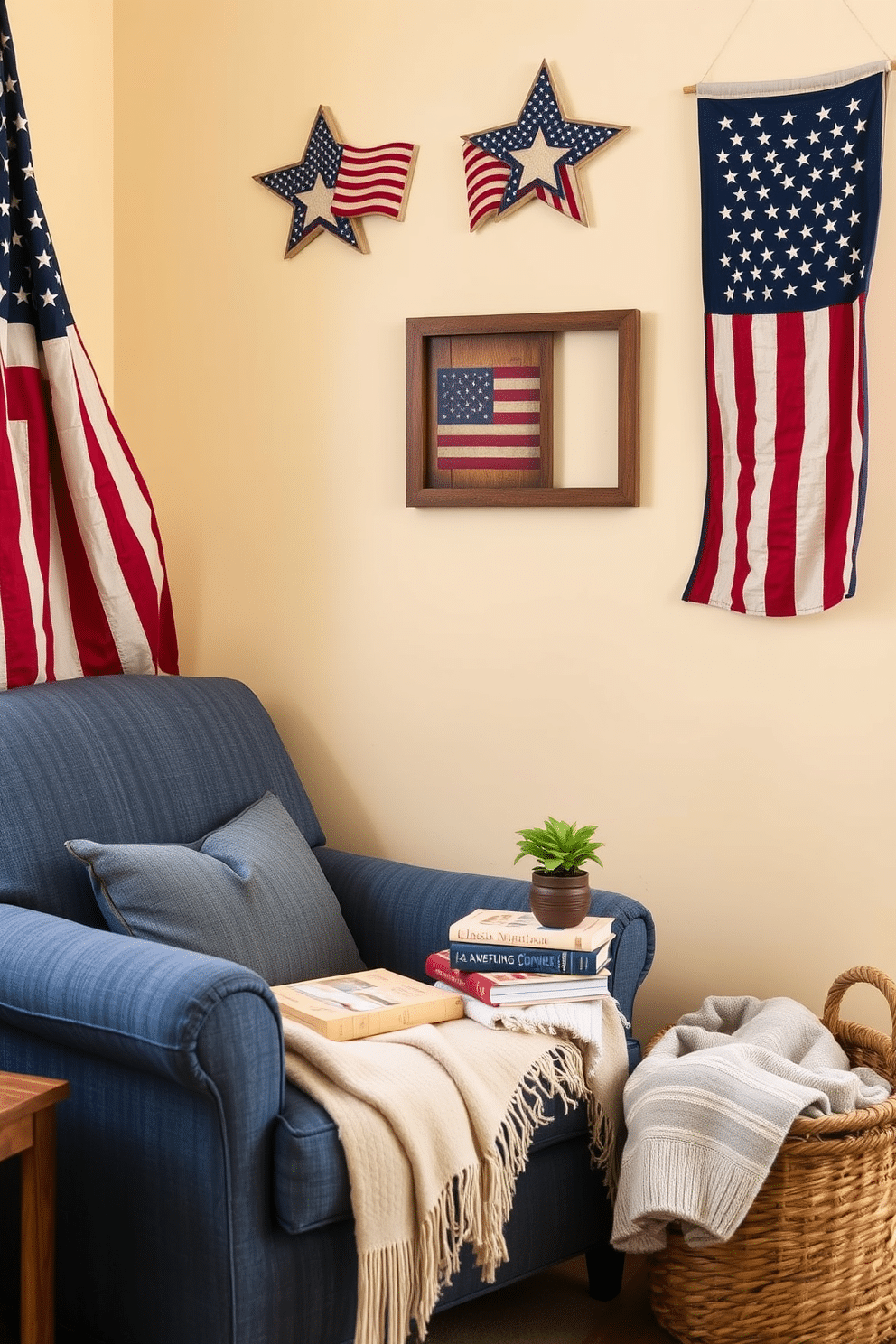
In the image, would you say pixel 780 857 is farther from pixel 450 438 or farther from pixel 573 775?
pixel 450 438

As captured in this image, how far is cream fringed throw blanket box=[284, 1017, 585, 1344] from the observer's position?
1654 millimetres

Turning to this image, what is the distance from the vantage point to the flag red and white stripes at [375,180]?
2584 mm

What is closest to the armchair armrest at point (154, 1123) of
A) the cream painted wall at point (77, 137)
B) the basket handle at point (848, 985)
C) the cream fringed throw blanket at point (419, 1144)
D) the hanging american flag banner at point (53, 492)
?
the cream fringed throw blanket at point (419, 1144)

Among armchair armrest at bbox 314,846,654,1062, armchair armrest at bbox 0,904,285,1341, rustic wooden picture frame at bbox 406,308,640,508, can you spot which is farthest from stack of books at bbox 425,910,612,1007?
rustic wooden picture frame at bbox 406,308,640,508

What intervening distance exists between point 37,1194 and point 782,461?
167cm

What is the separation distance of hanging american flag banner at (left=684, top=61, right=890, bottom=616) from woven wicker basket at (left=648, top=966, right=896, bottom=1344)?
3.01 ft

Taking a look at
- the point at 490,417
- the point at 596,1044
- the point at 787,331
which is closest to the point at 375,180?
the point at 490,417

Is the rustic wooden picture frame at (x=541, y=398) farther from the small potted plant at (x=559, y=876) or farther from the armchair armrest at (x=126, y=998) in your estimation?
the armchair armrest at (x=126, y=998)

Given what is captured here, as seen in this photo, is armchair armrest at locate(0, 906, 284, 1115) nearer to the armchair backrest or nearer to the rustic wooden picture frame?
the armchair backrest

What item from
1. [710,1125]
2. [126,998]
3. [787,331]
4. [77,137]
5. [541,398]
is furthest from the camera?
[77,137]

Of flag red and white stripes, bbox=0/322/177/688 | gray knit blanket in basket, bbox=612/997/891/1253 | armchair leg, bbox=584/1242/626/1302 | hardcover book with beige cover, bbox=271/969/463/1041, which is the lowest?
armchair leg, bbox=584/1242/626/1302

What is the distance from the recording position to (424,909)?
231 cm

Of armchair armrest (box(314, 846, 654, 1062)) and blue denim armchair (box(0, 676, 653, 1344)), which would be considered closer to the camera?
blue denim armchair (box(0, 676, 653, 1344))

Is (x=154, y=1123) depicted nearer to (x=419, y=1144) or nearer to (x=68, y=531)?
(x=419, y=1144)
